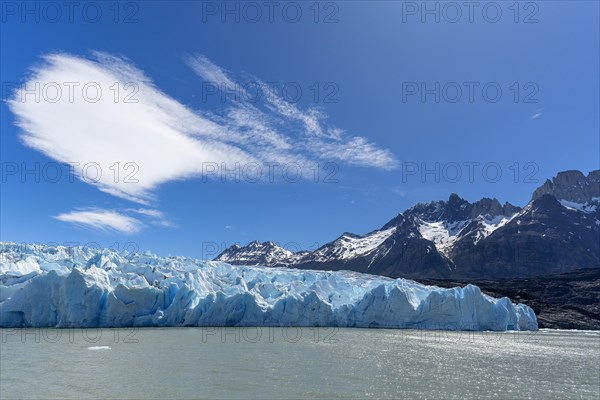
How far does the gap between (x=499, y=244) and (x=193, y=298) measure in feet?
402

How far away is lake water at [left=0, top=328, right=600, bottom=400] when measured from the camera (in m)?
12.0

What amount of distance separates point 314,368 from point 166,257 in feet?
91.8

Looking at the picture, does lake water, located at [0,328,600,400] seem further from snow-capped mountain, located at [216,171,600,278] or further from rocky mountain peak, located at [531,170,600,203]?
rocky mountain peak, located at [531,170,600,203]

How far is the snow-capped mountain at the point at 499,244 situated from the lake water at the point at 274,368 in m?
112

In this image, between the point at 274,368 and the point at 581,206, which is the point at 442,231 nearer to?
the point at 581,206

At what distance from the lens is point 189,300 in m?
30.5

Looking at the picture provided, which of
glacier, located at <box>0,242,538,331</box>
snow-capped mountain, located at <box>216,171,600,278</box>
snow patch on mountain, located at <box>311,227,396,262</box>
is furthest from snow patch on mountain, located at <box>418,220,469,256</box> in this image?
glacier, located at <box>0,242,538,331</box>

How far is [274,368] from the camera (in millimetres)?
15367

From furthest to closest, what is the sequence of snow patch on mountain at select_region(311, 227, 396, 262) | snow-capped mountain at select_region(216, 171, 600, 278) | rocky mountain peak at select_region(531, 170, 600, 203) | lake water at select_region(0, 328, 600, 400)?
snow patch on mountain at select_region(311, 227, 396, 262) → rocky mountain peak at select_region(531, 170, 600, 203) → snow-capped mountain at select_region(216, 171, 600, 278) → lake water at select_region(0, 328, 600, 400)

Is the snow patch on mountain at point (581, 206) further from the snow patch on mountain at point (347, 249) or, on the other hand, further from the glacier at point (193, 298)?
the glacier at point (193, 298)

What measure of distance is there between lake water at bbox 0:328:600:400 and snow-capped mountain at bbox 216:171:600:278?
112 meters

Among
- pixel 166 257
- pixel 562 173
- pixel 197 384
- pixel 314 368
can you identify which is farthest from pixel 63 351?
pixel 562 173

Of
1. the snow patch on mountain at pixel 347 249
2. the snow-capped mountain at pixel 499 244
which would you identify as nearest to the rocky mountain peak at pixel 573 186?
the snow-capped mountain at pixel 499 244

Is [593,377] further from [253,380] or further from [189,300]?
[189,300]
